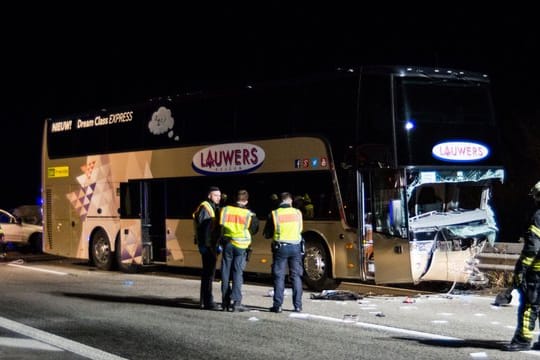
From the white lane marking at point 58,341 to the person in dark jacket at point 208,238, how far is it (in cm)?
271

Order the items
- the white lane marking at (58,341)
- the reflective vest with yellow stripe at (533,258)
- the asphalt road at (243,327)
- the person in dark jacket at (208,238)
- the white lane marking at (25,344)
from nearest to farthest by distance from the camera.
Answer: the reflective vest with yellow stripe at (533,258), the white lane marking at (58,341), the asphalt road at (243,327), the white lane marking at (25,344), the person in dark jacket at (208,238)

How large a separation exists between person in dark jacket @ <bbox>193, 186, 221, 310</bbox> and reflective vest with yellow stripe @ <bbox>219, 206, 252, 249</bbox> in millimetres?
172

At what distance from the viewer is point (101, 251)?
20031 millimetres

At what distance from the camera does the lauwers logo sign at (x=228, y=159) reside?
15.8 metres

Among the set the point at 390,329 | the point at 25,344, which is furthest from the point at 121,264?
the point at 390,329

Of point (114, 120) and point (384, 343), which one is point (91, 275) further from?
point (384, 343)

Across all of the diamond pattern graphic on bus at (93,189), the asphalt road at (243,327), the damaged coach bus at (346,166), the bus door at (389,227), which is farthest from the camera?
the diamond pattern graphic on bus at (93,189)

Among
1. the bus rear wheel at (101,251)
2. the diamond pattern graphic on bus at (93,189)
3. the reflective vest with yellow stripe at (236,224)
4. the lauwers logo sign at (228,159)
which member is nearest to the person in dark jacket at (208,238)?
the reflective vest with yellow stripe at (236,224)

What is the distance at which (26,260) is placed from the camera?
23.5 metres

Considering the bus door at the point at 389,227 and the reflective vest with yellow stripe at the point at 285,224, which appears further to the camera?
the bus door at the point at 389,227

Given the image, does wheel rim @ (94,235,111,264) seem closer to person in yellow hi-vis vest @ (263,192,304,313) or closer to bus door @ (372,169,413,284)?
bus door @ (372,169,413,284)

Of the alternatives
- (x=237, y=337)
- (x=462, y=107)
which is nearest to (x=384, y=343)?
(x=237, y=337)

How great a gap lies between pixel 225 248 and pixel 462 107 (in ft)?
16.2

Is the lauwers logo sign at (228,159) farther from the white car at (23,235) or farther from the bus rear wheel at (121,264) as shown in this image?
the white car at (23,235)
